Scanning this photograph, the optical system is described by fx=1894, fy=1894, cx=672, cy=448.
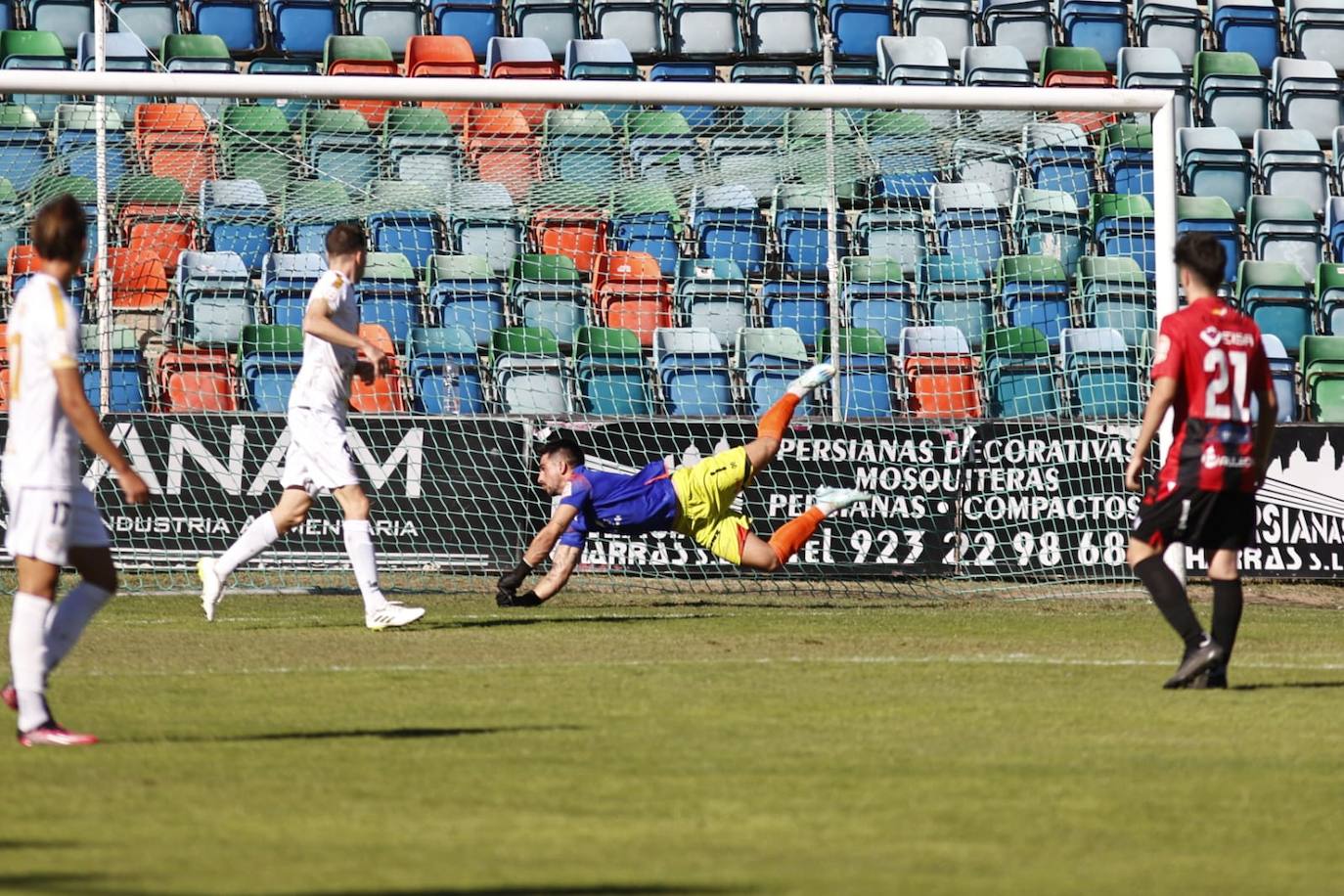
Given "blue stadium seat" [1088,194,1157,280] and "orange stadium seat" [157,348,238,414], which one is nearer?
"orange stadium seat" [157,348,238,414]

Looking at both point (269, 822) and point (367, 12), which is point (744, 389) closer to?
point (367, 12)

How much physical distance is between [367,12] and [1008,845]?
15751mm

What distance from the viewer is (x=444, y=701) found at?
745 centimetres

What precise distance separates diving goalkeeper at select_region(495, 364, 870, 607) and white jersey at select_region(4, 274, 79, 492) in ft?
16.3

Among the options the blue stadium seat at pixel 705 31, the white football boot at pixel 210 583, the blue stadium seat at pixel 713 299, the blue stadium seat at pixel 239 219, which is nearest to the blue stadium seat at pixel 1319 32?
the blue stadium seat at pixel 705 31

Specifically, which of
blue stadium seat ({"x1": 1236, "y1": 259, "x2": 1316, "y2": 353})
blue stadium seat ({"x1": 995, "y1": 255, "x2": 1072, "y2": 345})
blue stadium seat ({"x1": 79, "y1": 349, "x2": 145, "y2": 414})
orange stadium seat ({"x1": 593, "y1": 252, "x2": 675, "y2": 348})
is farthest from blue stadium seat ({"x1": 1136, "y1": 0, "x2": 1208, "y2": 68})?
blue stadium seat ({"x1": 79, "y1": 349, "x2": 145, "y2": 414})

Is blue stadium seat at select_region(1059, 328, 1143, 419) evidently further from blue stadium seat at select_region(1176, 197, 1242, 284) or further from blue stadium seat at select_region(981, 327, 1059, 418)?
blue stadium seat at select_region(1176, 197, 1242, 284)

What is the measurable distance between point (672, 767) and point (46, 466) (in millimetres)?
2267

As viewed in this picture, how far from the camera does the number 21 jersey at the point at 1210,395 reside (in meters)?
7.71

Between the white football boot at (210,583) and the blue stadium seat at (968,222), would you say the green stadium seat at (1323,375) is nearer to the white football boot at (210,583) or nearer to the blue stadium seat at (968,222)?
the blue stadium seat at (968,222)

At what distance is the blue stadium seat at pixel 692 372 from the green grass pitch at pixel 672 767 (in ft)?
15.6

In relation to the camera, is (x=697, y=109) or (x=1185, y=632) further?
(x=697, y=109)

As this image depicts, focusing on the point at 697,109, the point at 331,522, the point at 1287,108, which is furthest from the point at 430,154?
the point at 1287,108

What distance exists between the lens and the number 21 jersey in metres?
7.71
